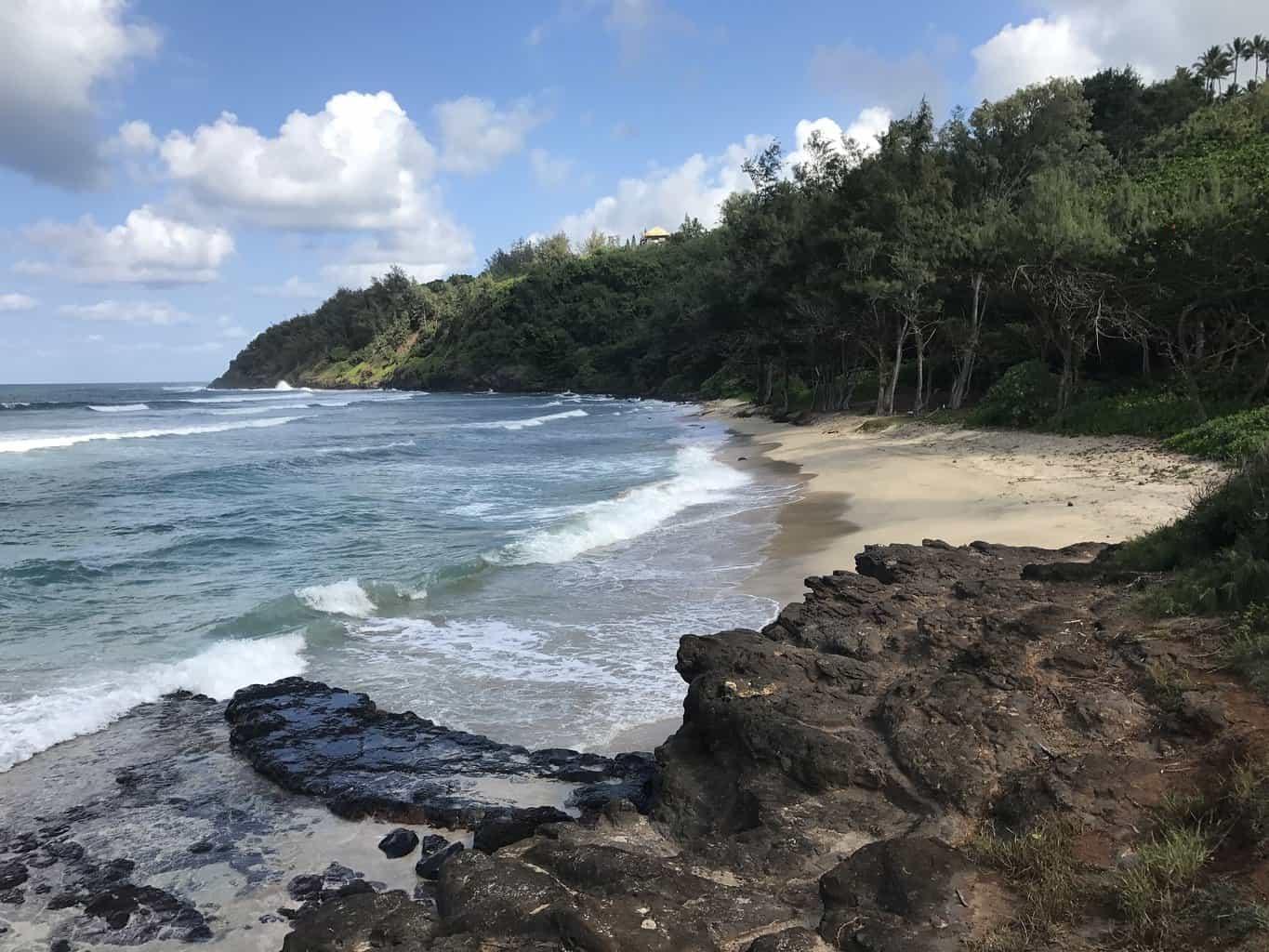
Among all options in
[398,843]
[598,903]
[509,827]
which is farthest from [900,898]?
[398,843]

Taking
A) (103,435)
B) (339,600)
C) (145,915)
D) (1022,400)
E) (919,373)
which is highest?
(919,373)

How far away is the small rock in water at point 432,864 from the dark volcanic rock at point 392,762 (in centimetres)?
Answer: 33

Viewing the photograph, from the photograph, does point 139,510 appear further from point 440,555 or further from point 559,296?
point 559,296

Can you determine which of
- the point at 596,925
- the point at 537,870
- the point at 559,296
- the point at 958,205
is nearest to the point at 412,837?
the point at 537,870

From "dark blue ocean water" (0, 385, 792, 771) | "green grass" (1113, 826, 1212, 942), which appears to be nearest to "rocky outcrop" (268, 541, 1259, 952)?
"green grass" (1113, 826, 1212, 942)

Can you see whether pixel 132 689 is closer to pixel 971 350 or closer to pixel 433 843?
pixel 433 843

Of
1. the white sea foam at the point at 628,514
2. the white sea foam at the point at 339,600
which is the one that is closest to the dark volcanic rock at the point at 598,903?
the white sea foam at the point at 339,600

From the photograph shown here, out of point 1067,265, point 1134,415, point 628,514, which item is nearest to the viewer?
point 628,514

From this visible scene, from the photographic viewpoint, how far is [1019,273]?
22219mm

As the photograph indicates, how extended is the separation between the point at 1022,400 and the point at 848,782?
23.3 m

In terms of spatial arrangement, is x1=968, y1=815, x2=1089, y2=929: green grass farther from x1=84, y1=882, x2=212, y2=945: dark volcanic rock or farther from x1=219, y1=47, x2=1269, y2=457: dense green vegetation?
x1=219, y1=47, x2=1269, y2=457: dense green vegetation

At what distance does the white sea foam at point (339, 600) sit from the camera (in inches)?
446

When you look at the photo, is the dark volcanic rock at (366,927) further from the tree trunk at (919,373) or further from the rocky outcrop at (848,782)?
the tree trunk at (919,373)

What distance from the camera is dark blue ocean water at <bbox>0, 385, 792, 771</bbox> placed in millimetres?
8258
